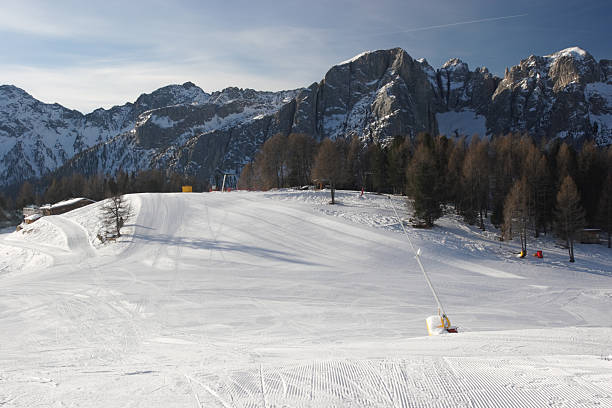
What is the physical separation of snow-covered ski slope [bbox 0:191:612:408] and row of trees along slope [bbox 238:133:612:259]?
10.4 feet

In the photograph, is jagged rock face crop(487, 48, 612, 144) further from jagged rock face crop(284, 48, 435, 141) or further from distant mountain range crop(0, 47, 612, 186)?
jagged rock face crop(284, 48, 435, 141)

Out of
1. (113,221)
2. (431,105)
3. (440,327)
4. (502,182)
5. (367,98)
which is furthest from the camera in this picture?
(431,105)

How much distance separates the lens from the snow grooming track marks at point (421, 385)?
4977 mm

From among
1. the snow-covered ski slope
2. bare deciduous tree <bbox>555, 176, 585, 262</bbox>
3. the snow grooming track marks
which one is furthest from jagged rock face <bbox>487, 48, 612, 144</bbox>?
the snow grooming track marks

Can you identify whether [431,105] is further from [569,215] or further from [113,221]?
[113,221]

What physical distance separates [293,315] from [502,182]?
40718 mm

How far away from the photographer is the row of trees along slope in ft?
113

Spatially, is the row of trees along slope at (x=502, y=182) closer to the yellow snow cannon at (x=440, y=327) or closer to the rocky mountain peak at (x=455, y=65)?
the yellow snow cannon at (x=440, y=327)

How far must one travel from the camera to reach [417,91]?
160 meters

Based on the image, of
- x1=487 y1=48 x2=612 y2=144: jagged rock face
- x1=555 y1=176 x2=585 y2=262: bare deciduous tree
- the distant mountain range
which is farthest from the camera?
the distant mountain range

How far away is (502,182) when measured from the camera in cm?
4541

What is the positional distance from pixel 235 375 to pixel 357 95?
6629 inches

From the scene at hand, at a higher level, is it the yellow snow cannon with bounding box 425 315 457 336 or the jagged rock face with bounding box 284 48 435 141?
the jagged rock face with bounding box 284 48 435 141

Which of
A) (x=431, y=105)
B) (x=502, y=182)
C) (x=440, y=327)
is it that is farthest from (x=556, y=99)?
(x=440, y=327)
